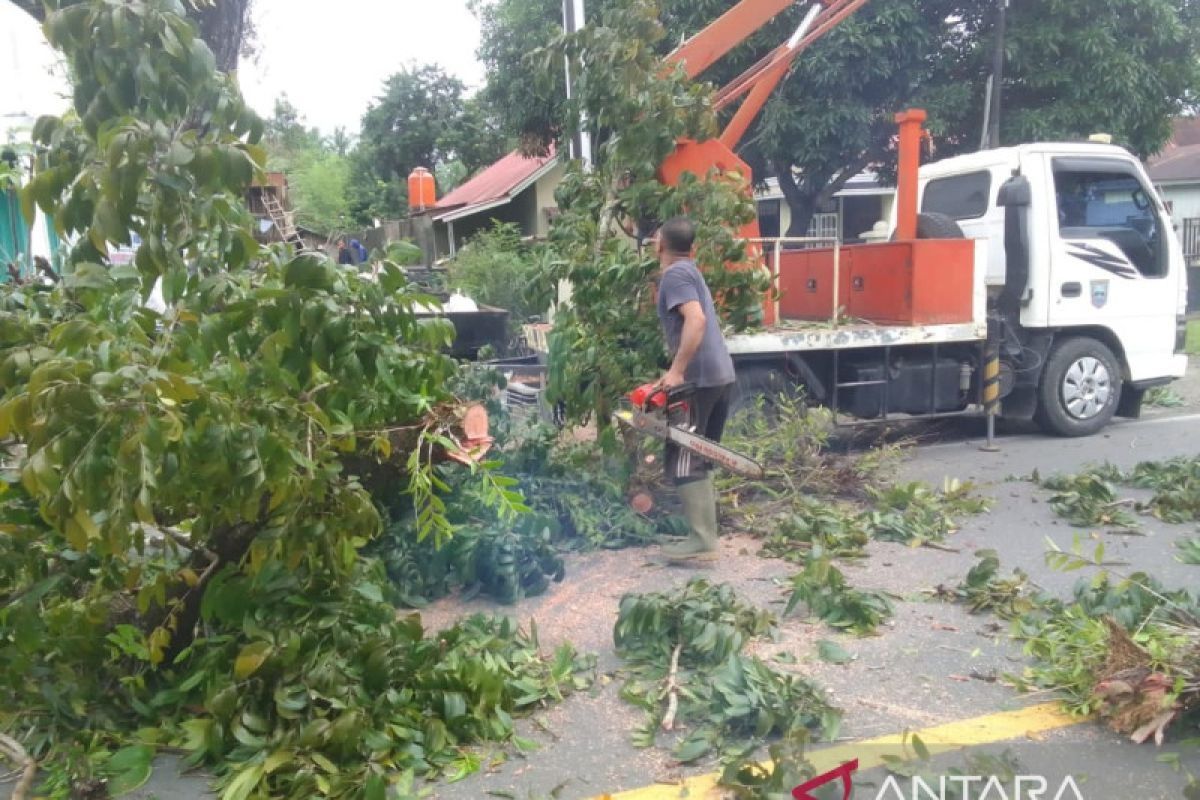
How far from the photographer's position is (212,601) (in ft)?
10.8

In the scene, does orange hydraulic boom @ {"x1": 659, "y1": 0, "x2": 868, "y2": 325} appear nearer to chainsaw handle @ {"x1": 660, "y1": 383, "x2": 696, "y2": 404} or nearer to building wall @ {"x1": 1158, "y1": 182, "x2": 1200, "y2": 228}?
chainsaw handle @ {"x1": 660, "y1": 383, "x2": 696, "y2": 404}

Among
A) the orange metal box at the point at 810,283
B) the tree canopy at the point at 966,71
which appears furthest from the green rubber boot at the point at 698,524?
the tree canopy at the point at 966,71

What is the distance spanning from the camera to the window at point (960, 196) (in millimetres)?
8477

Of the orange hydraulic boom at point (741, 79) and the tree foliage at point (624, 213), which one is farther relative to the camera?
the orange hydraulic boom at point (741, 79)

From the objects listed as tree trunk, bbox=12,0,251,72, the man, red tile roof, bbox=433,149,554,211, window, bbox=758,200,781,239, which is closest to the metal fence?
window, bbox=758,200,781,239

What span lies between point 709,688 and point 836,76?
32.9 ft

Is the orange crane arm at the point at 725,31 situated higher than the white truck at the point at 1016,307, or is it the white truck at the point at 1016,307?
the orange crane arm at the point at 725,31

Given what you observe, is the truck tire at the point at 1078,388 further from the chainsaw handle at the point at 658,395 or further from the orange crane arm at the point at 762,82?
the chainsaw handle at the point at 658,395

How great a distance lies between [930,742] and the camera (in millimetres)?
3348

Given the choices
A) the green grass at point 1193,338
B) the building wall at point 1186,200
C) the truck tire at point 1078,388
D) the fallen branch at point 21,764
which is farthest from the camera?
the building wall at point 1186,200

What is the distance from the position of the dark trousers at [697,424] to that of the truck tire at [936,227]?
363cm

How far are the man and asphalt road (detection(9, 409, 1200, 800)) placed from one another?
0.80ft

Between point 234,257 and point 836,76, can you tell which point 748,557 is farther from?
point 836,76

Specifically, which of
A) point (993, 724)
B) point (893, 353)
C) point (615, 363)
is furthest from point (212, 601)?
point (893, 353)
